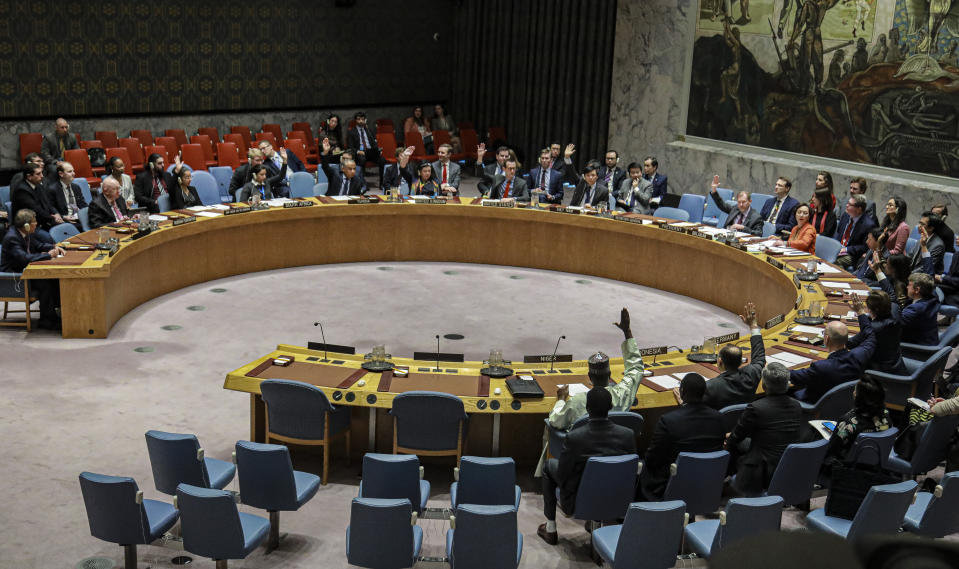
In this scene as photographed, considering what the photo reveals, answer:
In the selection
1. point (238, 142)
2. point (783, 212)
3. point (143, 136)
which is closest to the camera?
point (783, 212)

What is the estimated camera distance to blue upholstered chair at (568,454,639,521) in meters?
5.43

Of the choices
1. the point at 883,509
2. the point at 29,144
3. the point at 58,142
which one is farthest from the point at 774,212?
the point at 29,144

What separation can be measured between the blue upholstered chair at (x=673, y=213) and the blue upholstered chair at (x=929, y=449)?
6351mm

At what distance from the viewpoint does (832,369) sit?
22.7 ft

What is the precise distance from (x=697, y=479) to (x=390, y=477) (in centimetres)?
178

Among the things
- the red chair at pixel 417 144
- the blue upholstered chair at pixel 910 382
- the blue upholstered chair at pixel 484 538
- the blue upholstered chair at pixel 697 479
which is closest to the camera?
the blue upholstered chair at pixel 484 538

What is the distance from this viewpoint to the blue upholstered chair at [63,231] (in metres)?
10.1

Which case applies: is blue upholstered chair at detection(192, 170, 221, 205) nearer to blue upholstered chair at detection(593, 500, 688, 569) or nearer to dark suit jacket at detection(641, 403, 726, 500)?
dark suit jacket at detection(641, 403, 726, 500)

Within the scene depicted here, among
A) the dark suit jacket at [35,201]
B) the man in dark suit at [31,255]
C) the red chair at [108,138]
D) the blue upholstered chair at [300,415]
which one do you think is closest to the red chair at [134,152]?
the red chair at [108,138]

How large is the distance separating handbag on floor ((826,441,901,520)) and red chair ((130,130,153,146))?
42.6 ft

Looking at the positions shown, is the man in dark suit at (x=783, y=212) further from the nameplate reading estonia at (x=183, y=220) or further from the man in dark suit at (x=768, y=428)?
the nameplate reading estonia at (x=183, y=220)

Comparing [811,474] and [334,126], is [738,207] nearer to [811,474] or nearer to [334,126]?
[811,474]

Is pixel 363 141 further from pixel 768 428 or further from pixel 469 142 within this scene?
pixel 768 428

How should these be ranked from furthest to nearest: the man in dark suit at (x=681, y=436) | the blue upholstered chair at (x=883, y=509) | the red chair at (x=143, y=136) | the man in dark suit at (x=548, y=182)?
the red chair at (x=143, y=136) → the man in dark suit at (x=548, y=182) → the man in dark suit at (x=681, y=436) → the blue upholstered chair at (x=883, y=509)
